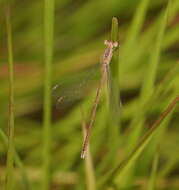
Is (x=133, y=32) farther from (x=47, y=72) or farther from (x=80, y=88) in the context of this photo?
(x=47, y=72)

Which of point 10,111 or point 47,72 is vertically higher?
point 47,72

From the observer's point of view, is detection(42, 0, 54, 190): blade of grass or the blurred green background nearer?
detection(42, 0, 54, 190): blade of grass

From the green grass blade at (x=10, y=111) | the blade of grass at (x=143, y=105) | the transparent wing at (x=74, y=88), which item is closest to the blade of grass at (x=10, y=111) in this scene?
the green grass blade at (x=10, y=111)

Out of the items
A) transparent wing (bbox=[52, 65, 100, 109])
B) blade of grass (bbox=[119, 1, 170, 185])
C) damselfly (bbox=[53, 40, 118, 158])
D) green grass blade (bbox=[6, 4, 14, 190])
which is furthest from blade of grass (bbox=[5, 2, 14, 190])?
transparent wing (bbox=[52, 65, 100, 109])

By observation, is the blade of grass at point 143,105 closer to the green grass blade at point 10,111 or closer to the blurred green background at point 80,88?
the blurred green background at point 80,88

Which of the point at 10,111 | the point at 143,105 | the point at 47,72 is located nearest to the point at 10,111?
the point at 10,111

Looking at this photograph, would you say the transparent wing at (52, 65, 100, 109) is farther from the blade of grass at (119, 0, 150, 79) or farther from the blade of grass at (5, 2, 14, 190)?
the blade of grass at (5, 2, 14, 190)

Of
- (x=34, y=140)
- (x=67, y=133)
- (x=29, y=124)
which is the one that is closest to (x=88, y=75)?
(x=67, y=133)

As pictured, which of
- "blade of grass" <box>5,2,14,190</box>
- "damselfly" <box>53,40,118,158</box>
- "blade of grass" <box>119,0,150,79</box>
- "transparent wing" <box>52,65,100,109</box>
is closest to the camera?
"blade of grass" <box>5,2,14,190</box>

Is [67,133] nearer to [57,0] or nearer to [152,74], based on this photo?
[152,74]

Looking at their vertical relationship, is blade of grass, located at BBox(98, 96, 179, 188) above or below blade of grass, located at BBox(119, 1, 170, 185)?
below
